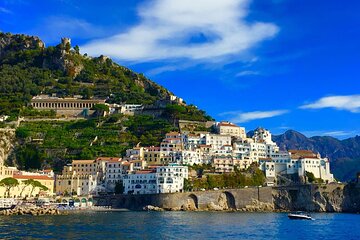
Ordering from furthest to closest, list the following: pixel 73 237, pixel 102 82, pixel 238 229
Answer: pixel 102 82
pixel 238 229
pixel 73 237

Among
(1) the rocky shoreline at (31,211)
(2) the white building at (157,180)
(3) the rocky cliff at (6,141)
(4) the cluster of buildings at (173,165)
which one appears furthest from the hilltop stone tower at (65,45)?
(1) the rocky shoreline at (31,211)

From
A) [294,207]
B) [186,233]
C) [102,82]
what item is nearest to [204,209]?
[294,207]

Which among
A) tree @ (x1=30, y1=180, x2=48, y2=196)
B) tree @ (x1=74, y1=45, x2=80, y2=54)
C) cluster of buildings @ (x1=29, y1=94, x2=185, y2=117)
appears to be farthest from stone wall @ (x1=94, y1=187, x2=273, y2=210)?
tree @ (x1=74, y1=45, x2=80, y2=54)

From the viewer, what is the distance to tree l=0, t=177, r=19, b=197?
73438 mm

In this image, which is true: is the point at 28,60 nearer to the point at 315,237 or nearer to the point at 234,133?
the point at 234,133

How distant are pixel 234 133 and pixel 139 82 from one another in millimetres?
34115

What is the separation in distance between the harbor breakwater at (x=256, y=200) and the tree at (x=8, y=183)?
39.4ft

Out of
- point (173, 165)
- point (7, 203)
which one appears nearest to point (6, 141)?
point (7, 203)

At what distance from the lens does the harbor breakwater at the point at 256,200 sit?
7494cm

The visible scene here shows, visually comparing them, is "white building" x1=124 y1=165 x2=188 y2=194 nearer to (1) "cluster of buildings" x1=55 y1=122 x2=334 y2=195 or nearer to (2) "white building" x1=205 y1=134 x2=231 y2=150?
(1) "cluster of buildings" x1=55 y1=122 x2=334 y2=195

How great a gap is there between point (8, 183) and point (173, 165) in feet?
79.8

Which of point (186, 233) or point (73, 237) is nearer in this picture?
point (73, 237)

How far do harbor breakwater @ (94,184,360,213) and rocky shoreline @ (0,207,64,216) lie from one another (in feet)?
35.2

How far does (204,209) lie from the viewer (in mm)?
75250
